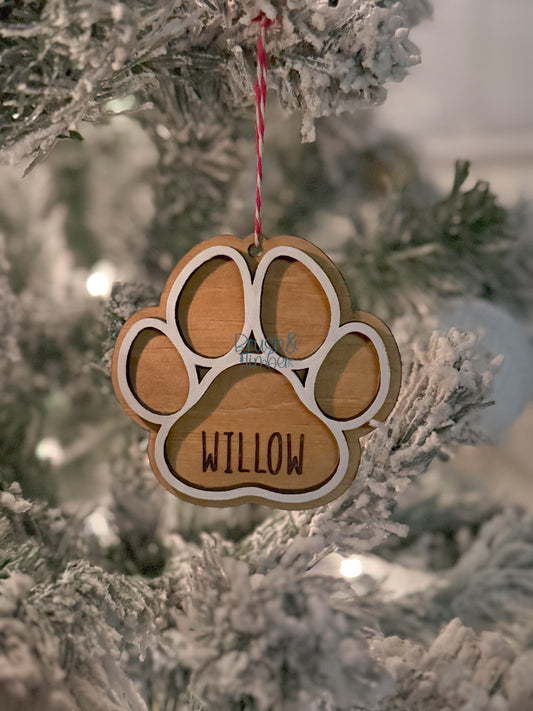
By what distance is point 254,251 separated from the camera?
403 millimetres

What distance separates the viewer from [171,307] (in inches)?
15.6

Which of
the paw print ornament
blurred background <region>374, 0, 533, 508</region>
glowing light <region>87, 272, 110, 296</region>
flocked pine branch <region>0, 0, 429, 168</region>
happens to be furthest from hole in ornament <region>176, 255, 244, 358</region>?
blurred background <region>374, 0, 533, 508</region>

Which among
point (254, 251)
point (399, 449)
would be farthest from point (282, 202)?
point (399, 449)

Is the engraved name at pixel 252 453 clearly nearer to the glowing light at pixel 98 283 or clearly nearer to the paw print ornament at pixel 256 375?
the paw print ornament at pixel 256 375

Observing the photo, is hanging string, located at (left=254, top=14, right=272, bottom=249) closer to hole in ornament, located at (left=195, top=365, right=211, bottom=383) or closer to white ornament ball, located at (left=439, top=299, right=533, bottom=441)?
hole in ornament, located at (left=195, top=365, right=211, bottom=383)

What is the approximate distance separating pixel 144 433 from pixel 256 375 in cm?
18

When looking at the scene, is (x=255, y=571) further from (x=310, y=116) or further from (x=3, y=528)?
(x=310, y=116)

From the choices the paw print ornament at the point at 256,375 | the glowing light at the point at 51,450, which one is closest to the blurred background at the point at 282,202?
the glowing light at the point at 51,450

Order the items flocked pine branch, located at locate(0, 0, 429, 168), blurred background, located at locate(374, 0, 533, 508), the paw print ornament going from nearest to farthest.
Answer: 1. flocked pine branch, located at locate(0, 0, 429, 168)
2. the paw print ornament
3. blurred background, located at locate(374, 0, 533, 508)

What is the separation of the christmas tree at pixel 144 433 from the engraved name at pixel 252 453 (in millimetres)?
46

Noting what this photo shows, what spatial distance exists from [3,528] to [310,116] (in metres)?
0.36

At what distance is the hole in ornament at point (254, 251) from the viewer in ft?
1.32

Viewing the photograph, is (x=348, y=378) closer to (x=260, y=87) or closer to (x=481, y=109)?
(x=260, y=87)

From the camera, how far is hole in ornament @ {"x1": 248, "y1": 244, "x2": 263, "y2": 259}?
0.40m
